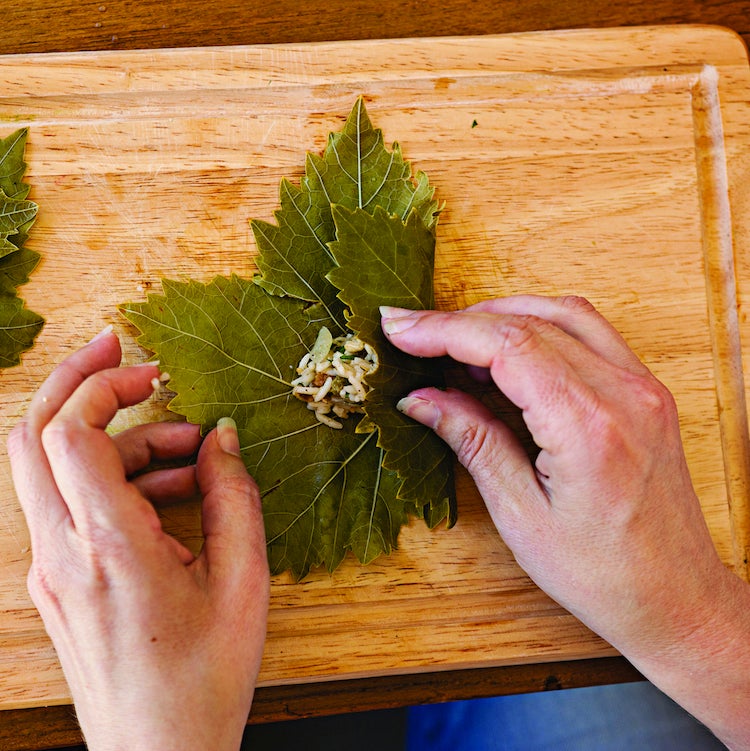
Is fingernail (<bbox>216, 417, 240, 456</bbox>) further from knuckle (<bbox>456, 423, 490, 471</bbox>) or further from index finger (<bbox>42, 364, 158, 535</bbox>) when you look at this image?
knuckle (<bbox>456, 423, 490, 471</bbox>)

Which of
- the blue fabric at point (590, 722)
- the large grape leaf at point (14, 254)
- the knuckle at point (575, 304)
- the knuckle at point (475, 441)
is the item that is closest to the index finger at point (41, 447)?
the large grape leaf at point (14, 254)

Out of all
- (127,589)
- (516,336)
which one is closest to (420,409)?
(516,336)

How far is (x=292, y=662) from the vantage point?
1.41 m

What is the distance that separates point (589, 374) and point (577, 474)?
187 millimetres

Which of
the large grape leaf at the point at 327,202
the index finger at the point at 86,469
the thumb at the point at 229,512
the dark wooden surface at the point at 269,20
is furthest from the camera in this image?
the dark wooden surface at the point at 269,20

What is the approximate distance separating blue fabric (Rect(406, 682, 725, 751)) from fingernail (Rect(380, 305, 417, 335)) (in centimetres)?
92

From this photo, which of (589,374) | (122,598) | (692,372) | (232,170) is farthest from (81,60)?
(692,372)

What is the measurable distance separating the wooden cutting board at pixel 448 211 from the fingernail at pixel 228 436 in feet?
0.62

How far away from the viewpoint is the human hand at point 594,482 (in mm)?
1181

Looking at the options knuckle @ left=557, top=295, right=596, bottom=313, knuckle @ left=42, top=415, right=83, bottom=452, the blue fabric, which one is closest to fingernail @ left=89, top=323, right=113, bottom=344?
knuckle @ left=42, top=415, right=83, bottom=452

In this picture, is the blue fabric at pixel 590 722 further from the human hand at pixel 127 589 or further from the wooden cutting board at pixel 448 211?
the human hand at pixel 127 589

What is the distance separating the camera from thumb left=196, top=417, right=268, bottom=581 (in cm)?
116

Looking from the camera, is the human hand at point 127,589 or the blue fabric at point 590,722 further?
the blue fabric at point 590,722

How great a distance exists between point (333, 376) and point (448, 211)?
0.46m
